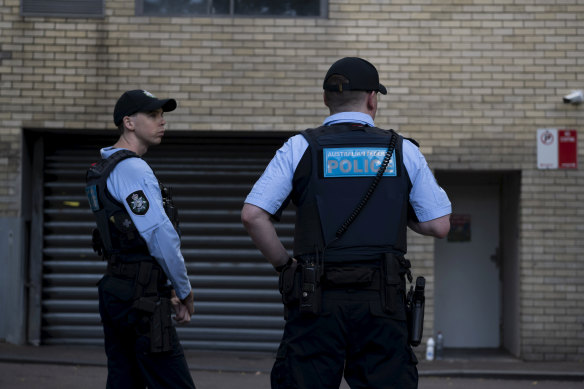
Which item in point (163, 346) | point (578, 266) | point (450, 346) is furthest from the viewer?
point (450, 346)

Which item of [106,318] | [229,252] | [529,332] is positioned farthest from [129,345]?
[529,332]

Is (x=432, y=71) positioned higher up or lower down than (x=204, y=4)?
lower down

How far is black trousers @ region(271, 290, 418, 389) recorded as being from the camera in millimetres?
3633

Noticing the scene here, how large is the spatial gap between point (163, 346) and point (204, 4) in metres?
6.64

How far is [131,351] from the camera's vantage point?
14.6ft

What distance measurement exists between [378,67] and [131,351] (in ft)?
20.8

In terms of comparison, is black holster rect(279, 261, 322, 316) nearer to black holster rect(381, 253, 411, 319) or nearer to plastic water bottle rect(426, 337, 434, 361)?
black holster rect(381, 253, 411, 319)

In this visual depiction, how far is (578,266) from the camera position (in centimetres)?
Answer: 999

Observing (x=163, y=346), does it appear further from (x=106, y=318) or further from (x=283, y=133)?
(x=283, y=133)

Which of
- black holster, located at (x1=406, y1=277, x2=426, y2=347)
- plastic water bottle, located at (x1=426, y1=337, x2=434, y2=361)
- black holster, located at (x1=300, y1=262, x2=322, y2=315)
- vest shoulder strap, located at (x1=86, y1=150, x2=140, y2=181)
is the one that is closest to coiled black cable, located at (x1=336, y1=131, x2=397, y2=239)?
black holster, located at (x1=300, y1=262, x2=322, y2=315)

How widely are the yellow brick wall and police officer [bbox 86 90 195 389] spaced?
5.66 metres

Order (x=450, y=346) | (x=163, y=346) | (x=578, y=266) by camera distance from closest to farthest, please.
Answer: (x=163, y=346), (x=578, y=266), (x=450, y=346)

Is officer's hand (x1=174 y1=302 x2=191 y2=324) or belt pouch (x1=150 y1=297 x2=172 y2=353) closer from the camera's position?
belt pouch (x1=150 y1=297 x2=172 y2=353)

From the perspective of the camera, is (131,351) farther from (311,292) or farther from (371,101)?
(371,101)
